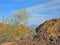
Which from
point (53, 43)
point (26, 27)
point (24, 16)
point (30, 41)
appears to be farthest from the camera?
point (26, 27)

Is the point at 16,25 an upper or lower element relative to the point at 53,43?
upper

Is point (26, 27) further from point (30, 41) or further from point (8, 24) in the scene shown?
point (30, 41)

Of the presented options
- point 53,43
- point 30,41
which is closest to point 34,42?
point 30,41

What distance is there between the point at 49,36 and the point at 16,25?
21371mm

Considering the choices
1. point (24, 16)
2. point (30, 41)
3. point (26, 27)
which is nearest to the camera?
point (30, 41)

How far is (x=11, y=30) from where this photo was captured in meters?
33.2

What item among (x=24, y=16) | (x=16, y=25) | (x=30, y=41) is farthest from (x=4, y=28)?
(x=30, y=41)

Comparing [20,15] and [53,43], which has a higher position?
[20,15]

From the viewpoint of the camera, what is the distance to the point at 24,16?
108 feet

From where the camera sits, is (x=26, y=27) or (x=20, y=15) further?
(x=26, y=27)

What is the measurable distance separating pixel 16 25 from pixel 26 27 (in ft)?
6.44

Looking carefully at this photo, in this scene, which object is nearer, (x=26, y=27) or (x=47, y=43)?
(x=47, y=43)

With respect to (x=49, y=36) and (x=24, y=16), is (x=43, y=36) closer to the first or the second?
(x=49, y=36)

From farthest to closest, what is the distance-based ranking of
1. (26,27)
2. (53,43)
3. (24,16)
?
(26,27) → (24,16) → (53,43)
